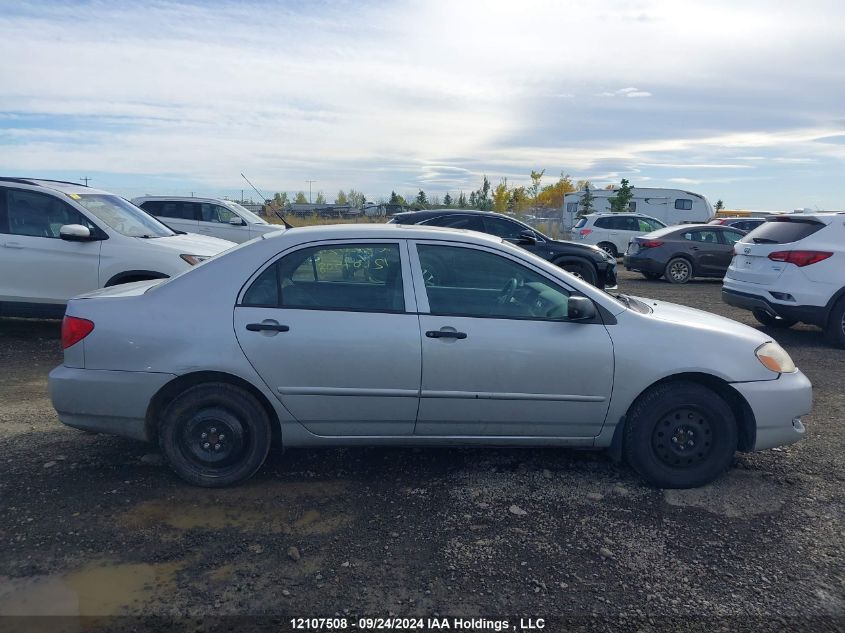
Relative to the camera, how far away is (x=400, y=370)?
13.3 ft

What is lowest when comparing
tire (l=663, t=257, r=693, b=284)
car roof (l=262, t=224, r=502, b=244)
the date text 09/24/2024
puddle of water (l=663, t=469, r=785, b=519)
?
the date text 09/24/2024

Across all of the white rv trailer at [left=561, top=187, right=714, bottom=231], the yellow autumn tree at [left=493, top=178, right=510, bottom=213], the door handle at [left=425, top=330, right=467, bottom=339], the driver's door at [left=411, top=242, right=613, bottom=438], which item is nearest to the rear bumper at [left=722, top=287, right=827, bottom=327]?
the driver's door at [left=411, top=242, right=613, bottom=438]

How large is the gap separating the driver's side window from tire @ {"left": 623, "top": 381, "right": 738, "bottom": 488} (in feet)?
2.65

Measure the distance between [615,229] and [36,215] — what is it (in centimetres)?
1707

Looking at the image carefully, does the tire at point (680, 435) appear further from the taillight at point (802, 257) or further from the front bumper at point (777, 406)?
the taillight at point (802, 257)

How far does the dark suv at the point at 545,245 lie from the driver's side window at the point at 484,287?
25.1 feet

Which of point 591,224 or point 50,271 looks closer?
point 50,271

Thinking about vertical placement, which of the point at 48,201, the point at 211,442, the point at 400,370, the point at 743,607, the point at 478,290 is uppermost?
the point at 48,201

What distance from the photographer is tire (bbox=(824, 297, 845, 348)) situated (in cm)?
849

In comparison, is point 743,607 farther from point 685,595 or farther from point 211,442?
point 211,442

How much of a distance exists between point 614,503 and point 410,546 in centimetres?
134

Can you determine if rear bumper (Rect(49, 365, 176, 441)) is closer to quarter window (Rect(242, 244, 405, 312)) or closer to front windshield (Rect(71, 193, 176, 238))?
quarter window (Rect(242, 244, 405, 312))

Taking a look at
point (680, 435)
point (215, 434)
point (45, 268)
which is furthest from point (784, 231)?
point (45, 268)

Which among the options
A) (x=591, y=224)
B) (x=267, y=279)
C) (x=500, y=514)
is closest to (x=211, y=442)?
(x=267, y=279)
